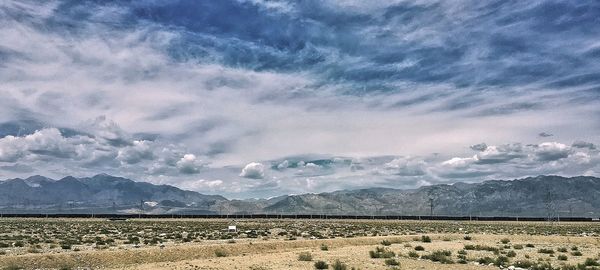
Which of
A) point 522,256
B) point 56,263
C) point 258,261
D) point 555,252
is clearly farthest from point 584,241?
point 56,263

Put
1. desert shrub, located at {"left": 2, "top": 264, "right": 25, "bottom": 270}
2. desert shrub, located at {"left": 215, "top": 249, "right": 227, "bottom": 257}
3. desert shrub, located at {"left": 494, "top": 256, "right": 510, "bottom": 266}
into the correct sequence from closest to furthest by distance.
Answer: desert shrub, located at {"left": 2, "top": 264, "right": 25, "bottom": 270}, desert shrub, located at {"left": 494, "top": 256, "right": 510, "bottom": 266}, desert shrub, located at {"left": 215, "top": 249, "right": 227, "bottom": 257}

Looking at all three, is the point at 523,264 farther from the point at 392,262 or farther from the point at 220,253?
the point at 220,253

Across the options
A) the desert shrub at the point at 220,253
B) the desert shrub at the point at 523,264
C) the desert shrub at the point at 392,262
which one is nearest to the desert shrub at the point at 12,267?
the desert shrub at the point at 220,253

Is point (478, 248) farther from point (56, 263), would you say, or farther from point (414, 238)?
point (56, 263)

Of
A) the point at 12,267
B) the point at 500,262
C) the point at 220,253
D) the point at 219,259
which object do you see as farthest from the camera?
the point at 220,253

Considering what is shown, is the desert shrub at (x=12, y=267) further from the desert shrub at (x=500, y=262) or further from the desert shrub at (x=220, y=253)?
the desert shrub at (x=500, y=262)

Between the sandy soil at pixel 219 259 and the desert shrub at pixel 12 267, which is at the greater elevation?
the sandy soil at pixel 219 259

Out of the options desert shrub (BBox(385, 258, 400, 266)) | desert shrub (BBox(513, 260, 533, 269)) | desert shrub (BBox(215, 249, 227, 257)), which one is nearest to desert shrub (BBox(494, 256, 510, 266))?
desert shrub (BBox(513, 260, 533, 269))

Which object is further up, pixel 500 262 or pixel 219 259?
pixel 500 262

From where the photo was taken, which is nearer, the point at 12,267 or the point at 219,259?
the point at 12,267

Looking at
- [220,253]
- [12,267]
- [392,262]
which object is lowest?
[12,267]

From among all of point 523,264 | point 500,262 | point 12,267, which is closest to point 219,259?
point 12,267

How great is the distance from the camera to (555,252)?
4272 cm

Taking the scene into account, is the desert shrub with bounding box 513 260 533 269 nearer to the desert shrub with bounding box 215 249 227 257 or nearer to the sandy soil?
the sandy soil
